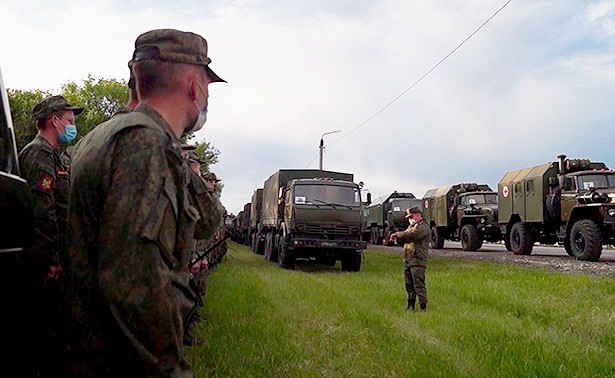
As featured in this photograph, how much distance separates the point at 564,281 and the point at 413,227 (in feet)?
11.6

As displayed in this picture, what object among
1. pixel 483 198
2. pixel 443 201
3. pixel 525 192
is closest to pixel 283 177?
pixel 525 192

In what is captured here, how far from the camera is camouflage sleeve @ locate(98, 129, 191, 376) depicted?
4.99 ft

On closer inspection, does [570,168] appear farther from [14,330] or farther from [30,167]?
[14,330]

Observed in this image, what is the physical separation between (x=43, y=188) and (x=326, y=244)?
36.7 feet

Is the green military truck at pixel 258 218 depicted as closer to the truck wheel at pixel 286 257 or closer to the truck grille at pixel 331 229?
the truck wheel at pixel 286 257

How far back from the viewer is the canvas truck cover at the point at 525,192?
17.9 metres

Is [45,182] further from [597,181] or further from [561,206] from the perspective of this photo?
[561,206]

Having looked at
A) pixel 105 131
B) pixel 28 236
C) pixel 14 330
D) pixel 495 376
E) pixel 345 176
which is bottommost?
pixel 495 376

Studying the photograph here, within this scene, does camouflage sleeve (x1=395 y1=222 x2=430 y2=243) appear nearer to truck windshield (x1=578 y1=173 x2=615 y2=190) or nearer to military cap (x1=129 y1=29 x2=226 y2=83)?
military cap (x1=129 y1=29 x2=226 y2=83)

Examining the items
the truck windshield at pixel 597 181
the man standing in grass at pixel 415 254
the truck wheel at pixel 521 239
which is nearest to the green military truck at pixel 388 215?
the truck wheel at pixel 521 239

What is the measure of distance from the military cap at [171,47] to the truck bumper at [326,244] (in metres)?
12.3

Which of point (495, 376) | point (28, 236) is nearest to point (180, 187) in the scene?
point (28, 236)

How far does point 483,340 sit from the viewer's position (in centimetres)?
627

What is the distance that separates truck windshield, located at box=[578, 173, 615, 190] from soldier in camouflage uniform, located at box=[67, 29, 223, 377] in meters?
16.4
